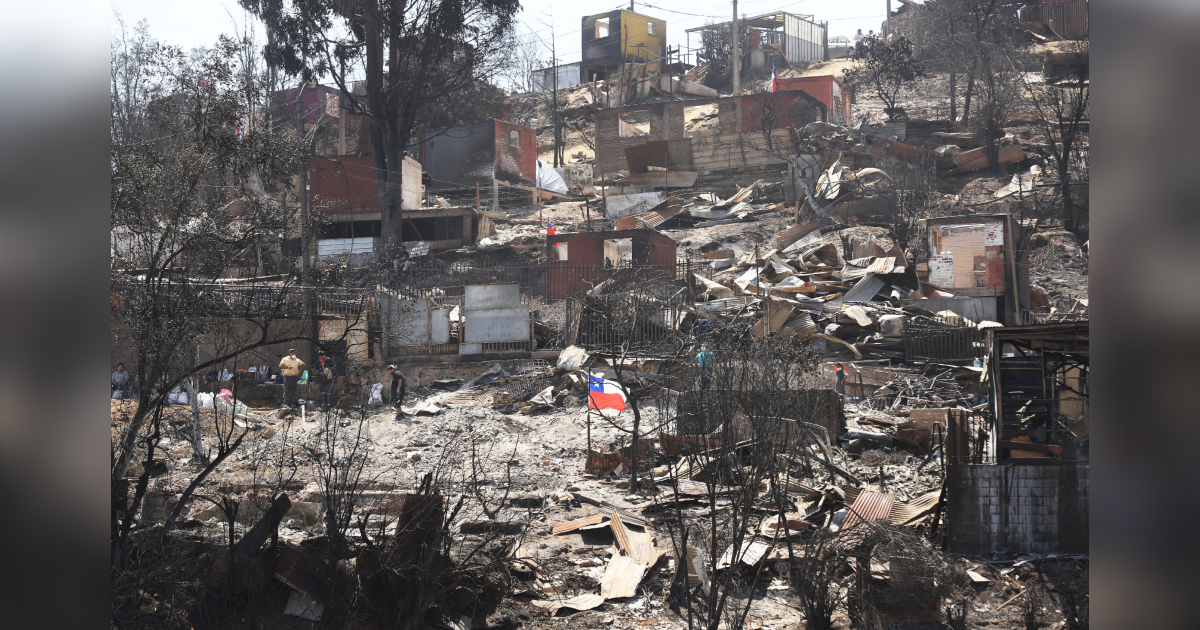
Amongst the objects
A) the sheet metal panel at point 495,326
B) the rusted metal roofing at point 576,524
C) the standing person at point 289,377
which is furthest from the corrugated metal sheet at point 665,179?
the rusted metal roofing at point 576,524

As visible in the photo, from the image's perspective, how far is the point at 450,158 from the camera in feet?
121

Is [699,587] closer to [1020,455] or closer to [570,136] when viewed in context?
[1020,455]

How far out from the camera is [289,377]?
1805 cm

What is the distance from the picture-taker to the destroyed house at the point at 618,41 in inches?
2067

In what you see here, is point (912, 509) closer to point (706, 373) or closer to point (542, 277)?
point (706, 373)

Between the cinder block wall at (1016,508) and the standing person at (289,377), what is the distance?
14.9 m

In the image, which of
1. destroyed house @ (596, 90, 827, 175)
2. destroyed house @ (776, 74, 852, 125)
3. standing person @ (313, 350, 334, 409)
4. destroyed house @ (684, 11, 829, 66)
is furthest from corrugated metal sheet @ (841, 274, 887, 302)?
destroyed house @ (684, 11, 829, 66)

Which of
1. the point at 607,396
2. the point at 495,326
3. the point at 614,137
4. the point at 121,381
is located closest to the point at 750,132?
the point at 614,137

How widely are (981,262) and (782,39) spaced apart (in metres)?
35.1

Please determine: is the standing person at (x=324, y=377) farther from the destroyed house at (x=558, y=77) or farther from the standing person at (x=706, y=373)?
the destroyed house at (x=558, y=77)

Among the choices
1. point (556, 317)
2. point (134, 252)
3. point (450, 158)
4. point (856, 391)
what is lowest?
point (856, 391)

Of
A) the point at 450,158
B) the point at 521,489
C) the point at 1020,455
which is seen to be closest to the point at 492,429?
the point at 521,489

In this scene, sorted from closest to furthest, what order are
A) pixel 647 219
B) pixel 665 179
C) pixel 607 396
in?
pixel 607 396 < pixel 647 219 < pixel 665 179
